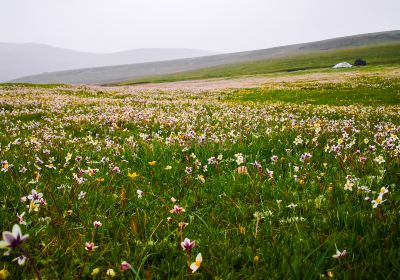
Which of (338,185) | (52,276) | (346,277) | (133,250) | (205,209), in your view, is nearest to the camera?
(346,277)

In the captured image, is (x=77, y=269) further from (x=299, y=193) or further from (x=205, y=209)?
(x=299, y=193)

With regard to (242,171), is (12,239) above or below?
above

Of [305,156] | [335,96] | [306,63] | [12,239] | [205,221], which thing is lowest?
[335,96]

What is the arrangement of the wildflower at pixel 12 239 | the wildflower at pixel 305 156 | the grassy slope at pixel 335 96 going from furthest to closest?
the grassy slope at pixel 335 96 → the wildflower at pixel 305 156 → the wildflower at pixel 12 239

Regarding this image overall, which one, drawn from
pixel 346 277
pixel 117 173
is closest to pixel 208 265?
pixel 346 277

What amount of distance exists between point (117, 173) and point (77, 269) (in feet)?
7.84

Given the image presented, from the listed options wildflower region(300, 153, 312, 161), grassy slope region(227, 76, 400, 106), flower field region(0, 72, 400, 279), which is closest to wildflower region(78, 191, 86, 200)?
flower field region(0, 72, 400, 279)

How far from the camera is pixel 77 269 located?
2.80 m

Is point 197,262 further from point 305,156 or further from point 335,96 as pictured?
point 335,96

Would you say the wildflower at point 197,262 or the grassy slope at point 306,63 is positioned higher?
the grassy slope at point 306,63

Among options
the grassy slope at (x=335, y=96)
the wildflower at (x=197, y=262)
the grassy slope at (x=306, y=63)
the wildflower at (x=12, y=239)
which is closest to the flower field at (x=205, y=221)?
the wildflower at (x=12, y=239)

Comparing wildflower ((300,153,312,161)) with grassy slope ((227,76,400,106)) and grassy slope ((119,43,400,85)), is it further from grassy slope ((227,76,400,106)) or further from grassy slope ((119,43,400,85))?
grassy slope ((119,43,400,85))

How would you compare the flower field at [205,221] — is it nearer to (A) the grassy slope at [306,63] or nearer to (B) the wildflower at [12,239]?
(B) the wildflower at [12,239]

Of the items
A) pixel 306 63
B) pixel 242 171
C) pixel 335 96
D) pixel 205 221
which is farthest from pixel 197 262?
pixel 306 63
